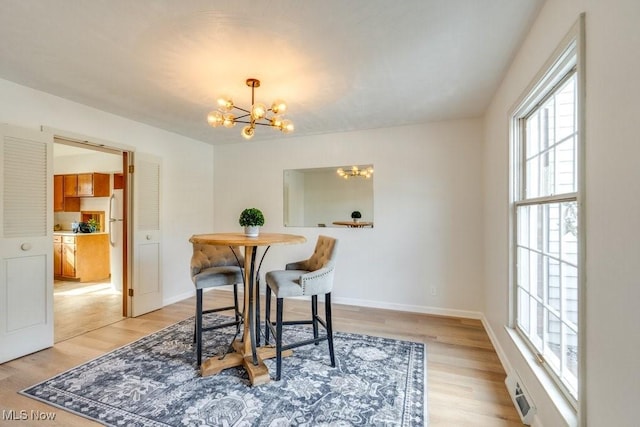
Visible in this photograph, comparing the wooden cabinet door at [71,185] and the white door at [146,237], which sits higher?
the wooden cabinet door at [71,185]

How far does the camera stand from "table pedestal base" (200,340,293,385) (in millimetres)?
2117

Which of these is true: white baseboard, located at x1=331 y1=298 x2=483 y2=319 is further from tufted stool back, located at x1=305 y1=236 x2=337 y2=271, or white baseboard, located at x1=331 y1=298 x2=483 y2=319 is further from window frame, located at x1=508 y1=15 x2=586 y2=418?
tufted stool back, located at x1=305 y1=236 x2=337 y2=271


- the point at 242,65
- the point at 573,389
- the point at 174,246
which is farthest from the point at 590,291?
the point at 174,246

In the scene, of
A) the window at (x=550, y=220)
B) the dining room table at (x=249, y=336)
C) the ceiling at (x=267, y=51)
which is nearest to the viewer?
the window at (x=550, y=220)

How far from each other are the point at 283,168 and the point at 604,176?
12.4 ft

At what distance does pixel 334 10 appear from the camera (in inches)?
64.1

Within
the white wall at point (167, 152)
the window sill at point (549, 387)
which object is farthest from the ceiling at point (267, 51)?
the window sill at point (549, 387)

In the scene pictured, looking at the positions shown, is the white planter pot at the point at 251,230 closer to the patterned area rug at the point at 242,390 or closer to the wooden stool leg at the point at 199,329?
the wooden stool leg at the point at 199,329

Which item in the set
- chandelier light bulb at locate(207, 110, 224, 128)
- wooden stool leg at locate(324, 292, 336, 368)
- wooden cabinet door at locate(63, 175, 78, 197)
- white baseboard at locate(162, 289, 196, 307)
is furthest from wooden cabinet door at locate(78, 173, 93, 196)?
wooden stool leg at locate(324, 292, 336, 368)

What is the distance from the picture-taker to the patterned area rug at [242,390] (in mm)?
1771

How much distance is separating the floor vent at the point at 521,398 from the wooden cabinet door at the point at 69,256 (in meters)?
6.71

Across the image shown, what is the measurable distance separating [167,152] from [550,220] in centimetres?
432

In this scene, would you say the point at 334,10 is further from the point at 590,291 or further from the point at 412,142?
the point at 412,142

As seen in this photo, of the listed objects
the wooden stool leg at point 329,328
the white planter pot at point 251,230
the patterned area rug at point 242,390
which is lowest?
the patterned area rug at point 242,390
